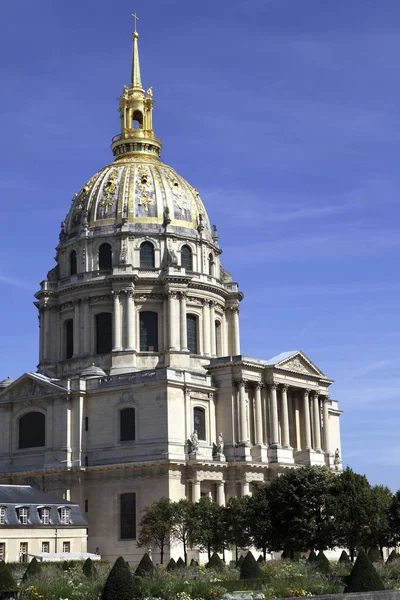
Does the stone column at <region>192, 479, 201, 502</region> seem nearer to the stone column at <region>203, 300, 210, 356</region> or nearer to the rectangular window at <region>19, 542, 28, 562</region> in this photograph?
the rectangular window at <region>19, 542, 28, 562</region>

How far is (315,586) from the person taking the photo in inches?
1416

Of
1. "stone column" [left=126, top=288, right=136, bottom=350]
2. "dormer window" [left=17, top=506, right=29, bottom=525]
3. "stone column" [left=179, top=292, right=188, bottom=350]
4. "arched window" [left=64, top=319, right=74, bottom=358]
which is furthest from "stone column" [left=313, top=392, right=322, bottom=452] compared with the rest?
"dormer window" [left=17, top=506, right=29, bottom=525]

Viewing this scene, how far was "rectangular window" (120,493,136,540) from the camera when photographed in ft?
240

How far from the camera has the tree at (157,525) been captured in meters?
65.5

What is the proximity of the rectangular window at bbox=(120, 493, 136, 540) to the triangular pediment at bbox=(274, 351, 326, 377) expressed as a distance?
16062 millimetres

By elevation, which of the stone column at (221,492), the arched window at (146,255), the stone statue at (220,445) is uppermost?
the arched window at (146,255)

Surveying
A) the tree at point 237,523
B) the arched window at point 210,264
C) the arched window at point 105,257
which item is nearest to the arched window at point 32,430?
the arched window at point 105,257

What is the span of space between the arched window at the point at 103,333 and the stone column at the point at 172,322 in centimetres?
528

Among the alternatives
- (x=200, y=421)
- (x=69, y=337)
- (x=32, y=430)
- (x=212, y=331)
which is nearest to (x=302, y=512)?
(x=200, y=421)

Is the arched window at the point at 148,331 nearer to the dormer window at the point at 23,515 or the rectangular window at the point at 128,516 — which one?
the rectangular window at the point at 128,516

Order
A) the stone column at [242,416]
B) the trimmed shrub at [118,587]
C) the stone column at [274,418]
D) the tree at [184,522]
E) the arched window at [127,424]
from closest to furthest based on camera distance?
1. the trimmed shrub at [118,587]
2. the tree at [184,522]
3. the arched window at [127,424]
4. the stone column at [242,416]
5. the stone column at [274,418]

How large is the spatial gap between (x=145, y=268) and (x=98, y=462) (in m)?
18.2

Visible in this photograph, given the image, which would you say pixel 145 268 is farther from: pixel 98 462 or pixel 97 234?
pixel 98 462

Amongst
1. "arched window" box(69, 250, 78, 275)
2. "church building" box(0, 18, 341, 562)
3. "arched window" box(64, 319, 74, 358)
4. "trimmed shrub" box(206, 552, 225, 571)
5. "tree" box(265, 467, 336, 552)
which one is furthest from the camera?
"arched window" box(69, 250, 78, 275)
